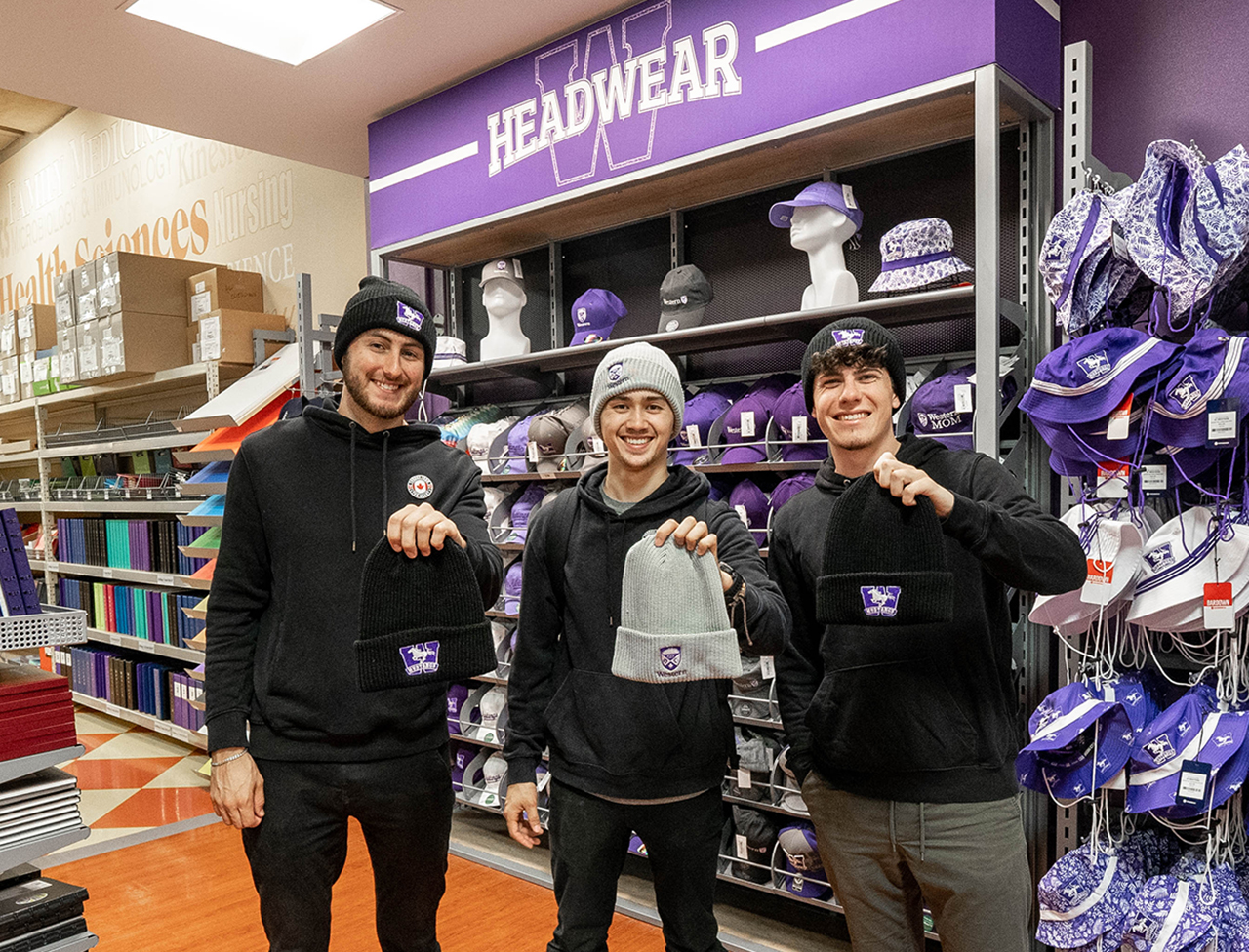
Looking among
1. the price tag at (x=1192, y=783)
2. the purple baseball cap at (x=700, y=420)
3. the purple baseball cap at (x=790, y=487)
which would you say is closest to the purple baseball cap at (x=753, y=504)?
the purple baseball cap at (x=790, y=487)

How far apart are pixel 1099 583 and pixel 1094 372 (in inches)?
19.6

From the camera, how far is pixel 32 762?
7.20 ft

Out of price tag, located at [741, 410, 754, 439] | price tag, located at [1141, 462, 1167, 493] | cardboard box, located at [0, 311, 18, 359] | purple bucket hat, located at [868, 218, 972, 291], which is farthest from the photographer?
cardboard box, located at [0, 311, 18, 359]

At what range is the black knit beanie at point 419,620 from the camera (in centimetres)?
162

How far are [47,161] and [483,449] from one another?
6.53m

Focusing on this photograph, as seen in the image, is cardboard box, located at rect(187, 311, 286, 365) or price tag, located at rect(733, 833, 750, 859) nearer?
price tag, located at rect(733, 833, 750, 859)

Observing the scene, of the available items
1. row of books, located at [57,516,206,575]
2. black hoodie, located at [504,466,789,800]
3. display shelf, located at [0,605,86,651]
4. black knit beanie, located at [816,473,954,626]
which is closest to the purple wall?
black knit beanie, located at [816,473,954,626]

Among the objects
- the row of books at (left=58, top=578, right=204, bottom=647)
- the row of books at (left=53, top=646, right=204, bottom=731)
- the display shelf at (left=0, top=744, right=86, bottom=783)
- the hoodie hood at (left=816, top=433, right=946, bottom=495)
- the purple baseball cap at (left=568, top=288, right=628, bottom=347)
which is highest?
the purple baseball cap at (left=568, top=288, right=628, bottom=347)

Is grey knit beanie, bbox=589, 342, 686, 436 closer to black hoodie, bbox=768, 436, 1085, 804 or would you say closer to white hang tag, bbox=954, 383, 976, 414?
black hoodie, bbox=768, 436, 1085, 804

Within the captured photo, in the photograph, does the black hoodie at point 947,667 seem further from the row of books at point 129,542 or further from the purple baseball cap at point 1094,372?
the row of books at point 129,542

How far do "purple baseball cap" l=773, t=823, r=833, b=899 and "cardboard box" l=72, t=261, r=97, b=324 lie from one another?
506cm

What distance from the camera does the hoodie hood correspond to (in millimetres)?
1876

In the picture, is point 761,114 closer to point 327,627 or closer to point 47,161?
point 327,627

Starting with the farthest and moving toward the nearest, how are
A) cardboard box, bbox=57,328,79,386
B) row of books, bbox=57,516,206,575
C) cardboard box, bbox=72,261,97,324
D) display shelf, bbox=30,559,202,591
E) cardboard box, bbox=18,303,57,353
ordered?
cardboard box, bbox=18,303,57,353
cardboard box, bbox=57,328,79,386
cardboard box, bbox=72,261,97,324
row of books, bbox=57,516,206,575
display shelf, bbox=30,559,202,591
